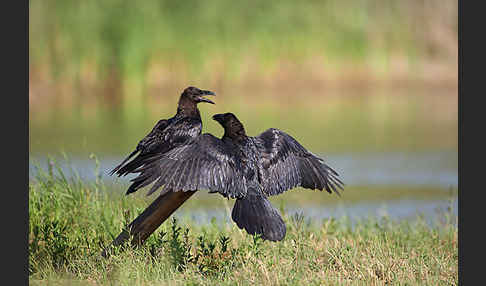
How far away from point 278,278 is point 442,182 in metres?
7.16

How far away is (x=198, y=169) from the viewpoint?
4.68 meters

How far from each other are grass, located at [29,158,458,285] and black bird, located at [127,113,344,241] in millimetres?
192

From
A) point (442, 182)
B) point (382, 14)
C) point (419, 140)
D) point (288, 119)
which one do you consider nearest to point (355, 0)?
point (382, 14)

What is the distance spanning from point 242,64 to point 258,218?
14.1 m

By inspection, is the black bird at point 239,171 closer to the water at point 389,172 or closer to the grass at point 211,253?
the grass at point 211,253

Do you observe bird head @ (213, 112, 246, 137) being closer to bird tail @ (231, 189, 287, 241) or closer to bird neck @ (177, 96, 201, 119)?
bird neck @ (177, 96, 201, 119)

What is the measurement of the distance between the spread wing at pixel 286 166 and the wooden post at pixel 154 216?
20.9 inches

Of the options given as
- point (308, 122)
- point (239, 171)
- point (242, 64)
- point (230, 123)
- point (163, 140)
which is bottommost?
point (239, 171)

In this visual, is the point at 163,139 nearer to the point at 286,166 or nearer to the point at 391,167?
the point at 286,166

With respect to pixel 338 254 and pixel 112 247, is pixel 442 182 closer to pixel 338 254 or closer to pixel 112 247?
pixel 338 254

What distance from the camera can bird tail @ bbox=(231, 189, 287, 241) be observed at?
15.2 ft

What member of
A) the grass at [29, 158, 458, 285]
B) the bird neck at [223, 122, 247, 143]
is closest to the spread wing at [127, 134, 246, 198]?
the bird neck at [223, 122, 247, 143]

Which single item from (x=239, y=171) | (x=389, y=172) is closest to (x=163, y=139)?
(x=239, y=171)

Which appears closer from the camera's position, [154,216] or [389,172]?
[154,216]
